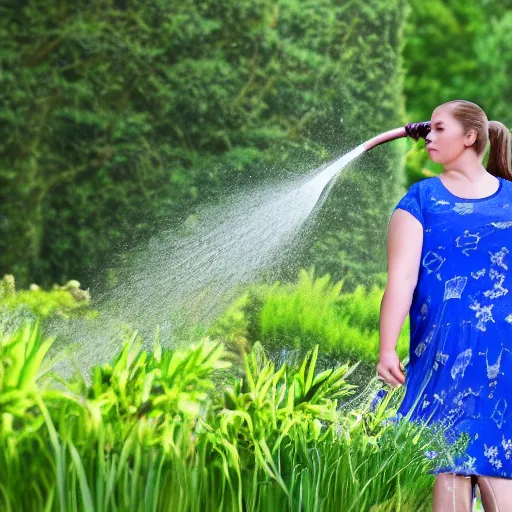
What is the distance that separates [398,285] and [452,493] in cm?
59

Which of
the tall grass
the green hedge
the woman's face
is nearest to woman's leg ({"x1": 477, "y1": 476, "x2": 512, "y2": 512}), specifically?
the tall grass

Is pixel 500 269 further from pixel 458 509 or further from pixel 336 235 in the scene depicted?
pixel 336 235

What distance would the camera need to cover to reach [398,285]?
2.76 meters

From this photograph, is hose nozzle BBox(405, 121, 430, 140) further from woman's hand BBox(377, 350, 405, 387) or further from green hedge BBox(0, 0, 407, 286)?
green hedge BBox(0, 0, 407, 286)

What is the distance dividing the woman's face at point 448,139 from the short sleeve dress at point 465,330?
15 centimetres

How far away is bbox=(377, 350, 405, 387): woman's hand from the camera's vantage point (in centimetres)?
278

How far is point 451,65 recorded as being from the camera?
10.6 meters

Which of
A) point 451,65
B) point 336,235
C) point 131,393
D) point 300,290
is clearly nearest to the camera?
point 131,393

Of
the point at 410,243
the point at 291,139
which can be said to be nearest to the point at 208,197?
the point at 291,139

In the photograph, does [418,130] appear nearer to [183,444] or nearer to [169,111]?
[183,444]

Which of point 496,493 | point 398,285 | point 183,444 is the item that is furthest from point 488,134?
point 183,444

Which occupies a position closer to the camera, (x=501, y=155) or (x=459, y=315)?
(x=459, y=315)

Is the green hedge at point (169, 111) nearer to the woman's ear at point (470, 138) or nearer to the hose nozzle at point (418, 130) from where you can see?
the hose nozzle at point (418, 130)

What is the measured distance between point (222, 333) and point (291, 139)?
5.71 feet
